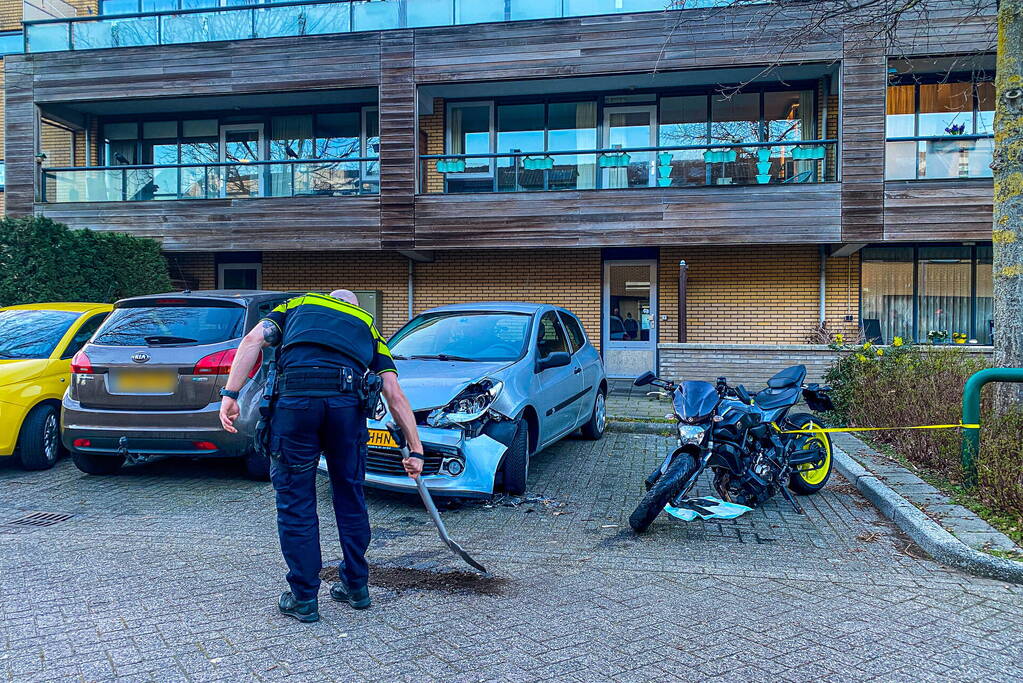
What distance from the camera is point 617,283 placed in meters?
15.2

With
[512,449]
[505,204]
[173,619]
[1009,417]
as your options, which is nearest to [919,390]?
[1009,417]

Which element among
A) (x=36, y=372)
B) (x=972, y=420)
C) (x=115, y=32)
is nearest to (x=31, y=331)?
(x=36, y=372)

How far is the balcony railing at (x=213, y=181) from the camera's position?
1446 centimetres

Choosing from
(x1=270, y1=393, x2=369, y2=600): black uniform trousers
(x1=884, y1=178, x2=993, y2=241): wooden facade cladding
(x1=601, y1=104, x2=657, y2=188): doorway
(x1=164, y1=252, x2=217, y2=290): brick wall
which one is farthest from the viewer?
(x1=164, y1=252, x2=217, y2=290): brick wall

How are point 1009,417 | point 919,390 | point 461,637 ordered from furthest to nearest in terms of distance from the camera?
point 919,390
point 1009,417
point 461,637

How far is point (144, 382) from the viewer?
19.9ft

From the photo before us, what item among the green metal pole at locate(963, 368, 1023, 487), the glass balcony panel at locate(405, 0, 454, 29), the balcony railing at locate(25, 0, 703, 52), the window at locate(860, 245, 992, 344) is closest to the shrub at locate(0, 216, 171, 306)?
the balcony railing at locate(25, 0, 703, 52)

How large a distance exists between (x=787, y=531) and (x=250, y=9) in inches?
565

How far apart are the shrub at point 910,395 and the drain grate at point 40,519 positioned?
6841mm

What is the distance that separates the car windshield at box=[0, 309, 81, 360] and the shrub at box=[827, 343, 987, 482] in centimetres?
817

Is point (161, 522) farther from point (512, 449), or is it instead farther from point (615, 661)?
point (615, 661)

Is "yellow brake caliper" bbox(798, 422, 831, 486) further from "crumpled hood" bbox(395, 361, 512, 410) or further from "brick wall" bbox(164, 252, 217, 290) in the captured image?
"brick wall" bbox(164, 252, 217, 290)

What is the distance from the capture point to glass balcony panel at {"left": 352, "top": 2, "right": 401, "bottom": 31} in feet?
46.8

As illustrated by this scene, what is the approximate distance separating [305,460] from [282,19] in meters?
13.7
